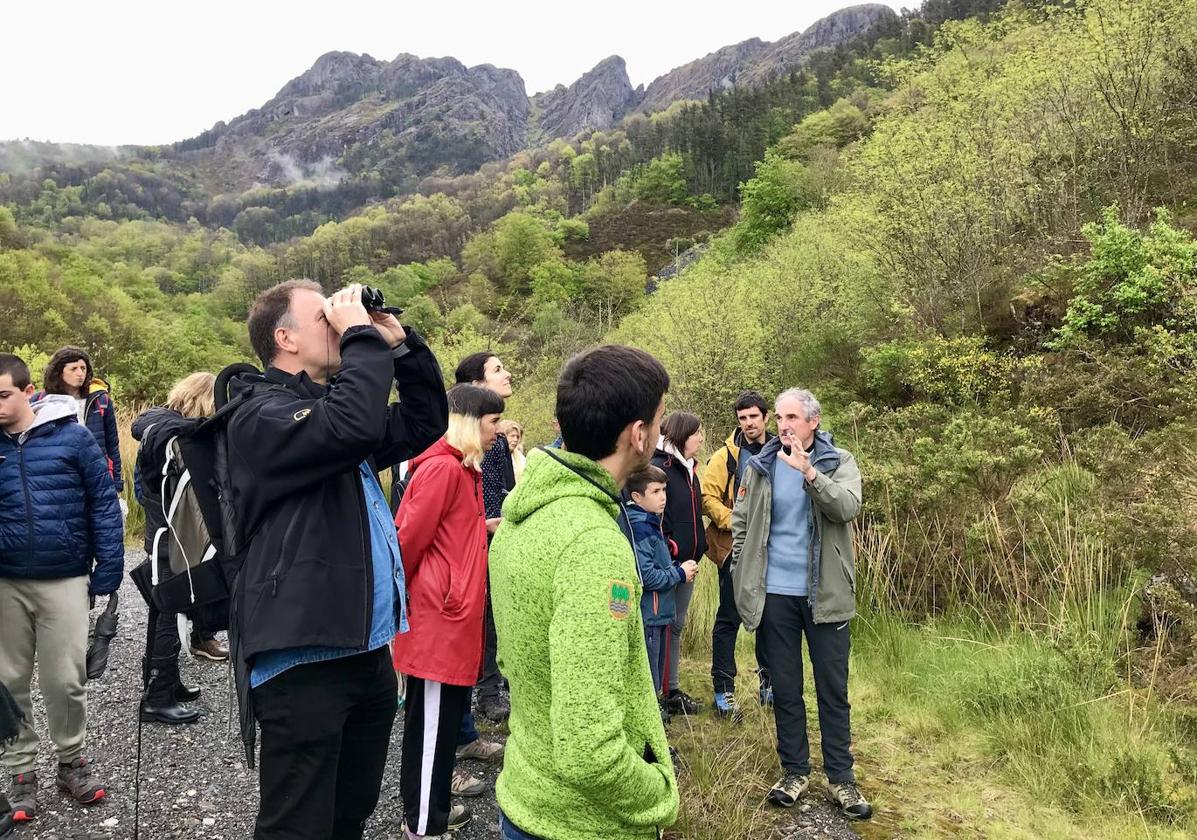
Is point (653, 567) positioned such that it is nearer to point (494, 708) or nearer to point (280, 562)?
point (494, 708)

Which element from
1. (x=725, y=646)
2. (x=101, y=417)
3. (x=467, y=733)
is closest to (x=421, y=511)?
(x=467, y=733)

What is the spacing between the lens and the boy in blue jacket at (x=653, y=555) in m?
3.78

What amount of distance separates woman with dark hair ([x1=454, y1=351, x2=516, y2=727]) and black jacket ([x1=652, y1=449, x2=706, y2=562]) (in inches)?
39.1

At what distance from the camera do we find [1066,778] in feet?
11.4

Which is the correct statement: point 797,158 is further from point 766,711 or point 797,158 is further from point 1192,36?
point 766,711

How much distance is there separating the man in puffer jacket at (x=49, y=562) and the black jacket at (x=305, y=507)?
1991 mm

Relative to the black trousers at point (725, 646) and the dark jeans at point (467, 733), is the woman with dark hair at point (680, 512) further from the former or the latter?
the dark jeans at point (467, 733)

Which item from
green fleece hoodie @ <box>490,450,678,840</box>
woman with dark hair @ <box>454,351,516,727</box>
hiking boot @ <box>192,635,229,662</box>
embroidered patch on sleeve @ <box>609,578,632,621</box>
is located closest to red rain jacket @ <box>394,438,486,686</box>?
woman with dark hair @ <box>454,351,516,727</box>

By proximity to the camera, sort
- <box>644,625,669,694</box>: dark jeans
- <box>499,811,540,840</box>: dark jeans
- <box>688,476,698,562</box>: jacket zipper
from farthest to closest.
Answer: <box>688,476,698,562</box>: jacket zipper, <box>644,625,669,694</box>: dark jeans, <box>499,811,540,840</box>: dark jeans

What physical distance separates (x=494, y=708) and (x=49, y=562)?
241cm

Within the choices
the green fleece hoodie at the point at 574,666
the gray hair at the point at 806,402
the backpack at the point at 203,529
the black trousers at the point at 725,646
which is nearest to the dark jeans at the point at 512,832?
the green fleece hoodie at the point at 574,666

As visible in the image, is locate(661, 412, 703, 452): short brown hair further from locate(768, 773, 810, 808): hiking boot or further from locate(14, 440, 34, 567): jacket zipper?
locate(14, 440, 34, 567): jacket zipper

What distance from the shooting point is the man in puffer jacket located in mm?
3119

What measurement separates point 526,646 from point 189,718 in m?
3.62
